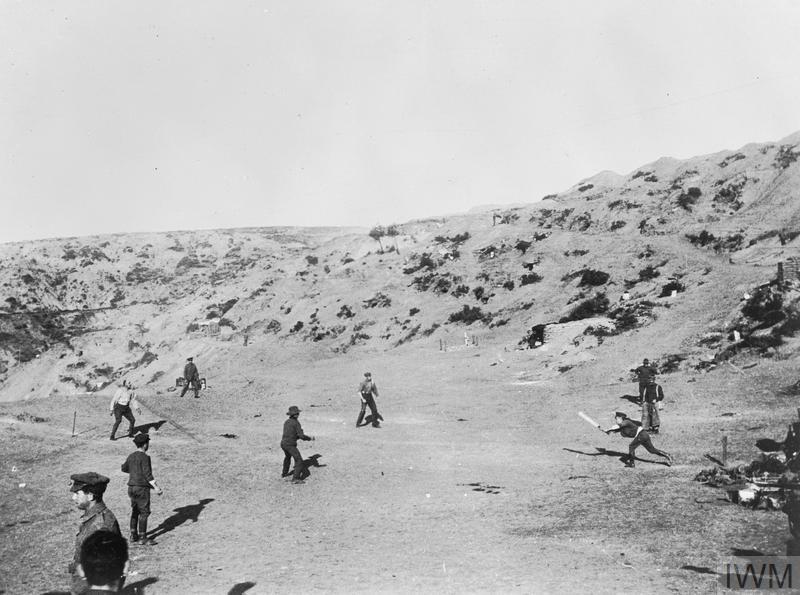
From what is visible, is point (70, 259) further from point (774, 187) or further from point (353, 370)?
point (774, 187)

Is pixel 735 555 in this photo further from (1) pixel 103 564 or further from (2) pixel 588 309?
(2) pixel 588 309

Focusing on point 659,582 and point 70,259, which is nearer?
point 659,582

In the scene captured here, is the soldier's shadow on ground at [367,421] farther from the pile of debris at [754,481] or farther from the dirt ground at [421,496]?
the pile of debris at [754,481]

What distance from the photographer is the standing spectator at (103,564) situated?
4.23m

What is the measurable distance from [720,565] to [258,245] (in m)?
99.7

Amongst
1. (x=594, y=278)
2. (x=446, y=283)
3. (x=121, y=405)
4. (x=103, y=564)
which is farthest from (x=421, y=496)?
(x=446, y=283)

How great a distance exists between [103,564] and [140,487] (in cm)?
469

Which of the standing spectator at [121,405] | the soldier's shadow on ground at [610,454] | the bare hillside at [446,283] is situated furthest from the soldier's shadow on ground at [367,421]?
the bare hillside at [446,283]

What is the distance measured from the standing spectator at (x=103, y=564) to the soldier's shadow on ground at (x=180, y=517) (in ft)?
17.1

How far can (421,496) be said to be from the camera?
11.0 meters

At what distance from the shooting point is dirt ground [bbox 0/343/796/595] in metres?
7.32

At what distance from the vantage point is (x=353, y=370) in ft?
110

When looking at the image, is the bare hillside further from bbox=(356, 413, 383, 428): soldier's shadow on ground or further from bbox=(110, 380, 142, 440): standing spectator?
bbox=(110, 380, 142, 440): standing spectator

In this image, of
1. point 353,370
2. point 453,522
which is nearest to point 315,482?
point 453,522
